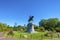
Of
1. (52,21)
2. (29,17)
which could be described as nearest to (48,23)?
(52,21)

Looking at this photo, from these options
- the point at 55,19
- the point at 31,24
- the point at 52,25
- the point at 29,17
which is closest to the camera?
the point at 31,24

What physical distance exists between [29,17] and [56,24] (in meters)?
39.5

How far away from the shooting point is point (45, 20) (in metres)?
87.0

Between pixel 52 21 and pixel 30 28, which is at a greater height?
pixel 52 21

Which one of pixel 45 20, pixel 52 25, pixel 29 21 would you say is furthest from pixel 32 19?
pixel 45 20

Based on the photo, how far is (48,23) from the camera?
8150cm

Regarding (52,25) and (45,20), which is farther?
(45,20)

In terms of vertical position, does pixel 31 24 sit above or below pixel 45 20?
below

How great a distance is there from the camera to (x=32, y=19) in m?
42.2

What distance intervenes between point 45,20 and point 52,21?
5.03 metres

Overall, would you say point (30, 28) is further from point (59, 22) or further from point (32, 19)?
point (59, 22)

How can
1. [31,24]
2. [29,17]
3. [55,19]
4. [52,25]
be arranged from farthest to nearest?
[55,19], [52,25], [29,17], [31,24]

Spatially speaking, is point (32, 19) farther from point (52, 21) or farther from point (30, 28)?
point (52, 21)

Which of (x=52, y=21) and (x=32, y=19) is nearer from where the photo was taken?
(x=32, y=19)
